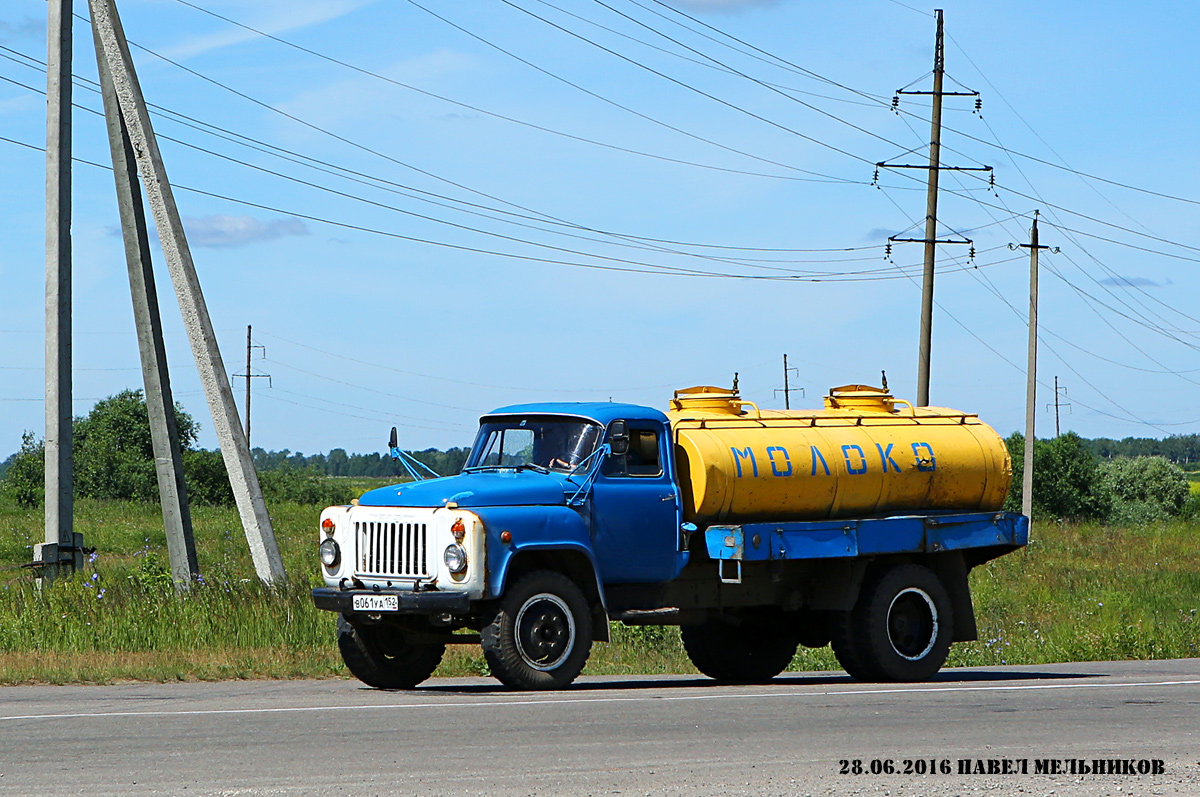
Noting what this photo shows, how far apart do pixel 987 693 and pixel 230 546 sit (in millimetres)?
27716

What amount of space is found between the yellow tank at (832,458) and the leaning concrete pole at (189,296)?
6.05 m

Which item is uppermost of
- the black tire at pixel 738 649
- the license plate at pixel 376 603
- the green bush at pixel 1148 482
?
the license plate at pixel 376 603

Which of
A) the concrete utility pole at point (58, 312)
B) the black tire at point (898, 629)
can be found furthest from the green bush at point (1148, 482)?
the concrete utility pole at point (58, 312)

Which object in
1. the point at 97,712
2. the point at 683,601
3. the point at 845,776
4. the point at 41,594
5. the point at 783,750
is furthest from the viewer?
the point at 41,594

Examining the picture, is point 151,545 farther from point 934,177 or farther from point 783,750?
point 783,750

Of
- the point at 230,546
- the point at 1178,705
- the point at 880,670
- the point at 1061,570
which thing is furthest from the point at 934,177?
the point at 1178,705

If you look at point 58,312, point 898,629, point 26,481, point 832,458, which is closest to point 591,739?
point 832,458

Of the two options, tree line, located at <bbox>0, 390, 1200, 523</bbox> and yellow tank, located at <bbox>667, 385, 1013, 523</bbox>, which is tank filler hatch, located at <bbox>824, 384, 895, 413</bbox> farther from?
tree line, located at <bbox>0, 390, 1200, 523</bbox>

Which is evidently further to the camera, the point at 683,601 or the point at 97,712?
the point at 683,601

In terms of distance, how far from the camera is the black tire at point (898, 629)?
14.0 m

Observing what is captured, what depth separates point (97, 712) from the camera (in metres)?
10.2

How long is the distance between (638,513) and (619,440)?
737 millimetres

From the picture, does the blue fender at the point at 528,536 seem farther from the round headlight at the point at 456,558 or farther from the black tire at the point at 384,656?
the black tire at the point at 384,656

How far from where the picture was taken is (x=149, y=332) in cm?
1852
